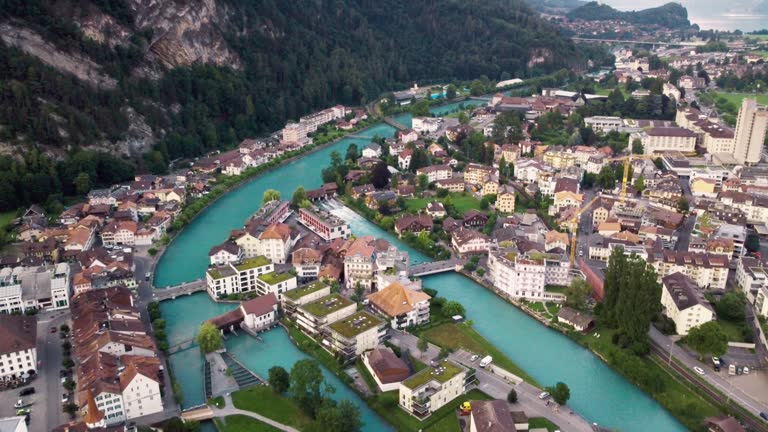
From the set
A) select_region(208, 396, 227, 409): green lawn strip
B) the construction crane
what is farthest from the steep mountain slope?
the construction crane

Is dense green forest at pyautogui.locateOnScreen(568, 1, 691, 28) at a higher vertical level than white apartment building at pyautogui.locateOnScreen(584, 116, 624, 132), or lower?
higher


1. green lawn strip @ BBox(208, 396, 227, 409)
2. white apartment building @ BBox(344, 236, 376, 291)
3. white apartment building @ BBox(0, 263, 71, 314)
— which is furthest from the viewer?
white apartment building @ BBox(344, 236, 376, 291)

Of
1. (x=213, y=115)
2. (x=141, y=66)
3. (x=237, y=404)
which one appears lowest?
(x=237, y=404)

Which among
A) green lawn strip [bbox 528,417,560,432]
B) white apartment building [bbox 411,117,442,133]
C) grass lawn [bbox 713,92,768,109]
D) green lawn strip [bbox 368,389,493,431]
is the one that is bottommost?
green lawn strip [bbox 368,389,493,431]

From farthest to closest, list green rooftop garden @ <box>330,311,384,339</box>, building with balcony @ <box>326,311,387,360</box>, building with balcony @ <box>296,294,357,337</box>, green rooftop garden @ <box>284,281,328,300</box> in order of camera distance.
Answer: green rooftop garden @ <box>284,281,328,300</box>
building with balcony @ <box>296,294,357,337</box>
green rooftop garden @ <box>330,311,384,339</box>
building with balcony @ <box>326,311,387,360</box>

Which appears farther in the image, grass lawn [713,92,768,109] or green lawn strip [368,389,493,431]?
grass lawn [713,92,768,109]

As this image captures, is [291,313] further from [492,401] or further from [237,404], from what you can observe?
[492,401]

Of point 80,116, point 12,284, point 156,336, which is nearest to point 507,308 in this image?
point 156,336

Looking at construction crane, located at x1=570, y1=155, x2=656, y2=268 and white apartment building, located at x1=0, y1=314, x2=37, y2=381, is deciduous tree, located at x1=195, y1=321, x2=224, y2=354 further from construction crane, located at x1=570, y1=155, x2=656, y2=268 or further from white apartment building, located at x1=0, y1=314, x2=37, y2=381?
construction crane, located at x1=570, y1=155, x2=656, y2=268

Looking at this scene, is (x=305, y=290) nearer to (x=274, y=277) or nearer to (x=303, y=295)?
(x=303, y=295)
